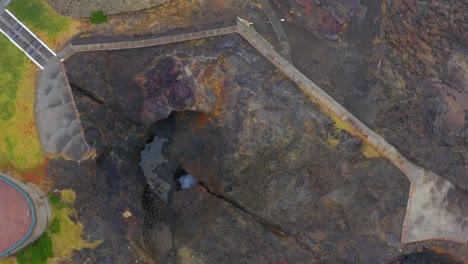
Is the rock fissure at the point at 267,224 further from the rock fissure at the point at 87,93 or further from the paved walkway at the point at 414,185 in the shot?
the rock fissure at the point at 87,93

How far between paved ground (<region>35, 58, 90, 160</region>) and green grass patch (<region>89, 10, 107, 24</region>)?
11.9 feet

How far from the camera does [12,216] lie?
2448cm

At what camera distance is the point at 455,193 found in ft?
91.2

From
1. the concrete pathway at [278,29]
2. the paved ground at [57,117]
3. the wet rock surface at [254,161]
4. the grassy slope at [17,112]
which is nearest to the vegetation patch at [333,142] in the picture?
the wet rock surface at [254,161]

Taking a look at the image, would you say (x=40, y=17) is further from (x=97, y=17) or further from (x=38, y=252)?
(x=38, y=252)

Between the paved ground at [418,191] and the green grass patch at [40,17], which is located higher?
the green grass patch at [40,17]

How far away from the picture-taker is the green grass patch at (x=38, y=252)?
24766 mm

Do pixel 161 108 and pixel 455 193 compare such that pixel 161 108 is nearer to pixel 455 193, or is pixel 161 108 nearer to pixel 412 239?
pixel 412 239

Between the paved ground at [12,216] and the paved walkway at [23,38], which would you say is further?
the paved walkway at [23,38]

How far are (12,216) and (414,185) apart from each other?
27233 millimetres

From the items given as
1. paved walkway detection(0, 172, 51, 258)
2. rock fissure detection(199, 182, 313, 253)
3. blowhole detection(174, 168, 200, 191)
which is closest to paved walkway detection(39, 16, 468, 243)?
rock fissure detection(199, 182, 313, 253)

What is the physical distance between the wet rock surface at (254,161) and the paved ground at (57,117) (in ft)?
4.16

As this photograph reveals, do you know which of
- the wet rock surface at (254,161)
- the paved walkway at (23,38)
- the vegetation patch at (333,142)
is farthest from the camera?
the vegetation patch at (333,142)

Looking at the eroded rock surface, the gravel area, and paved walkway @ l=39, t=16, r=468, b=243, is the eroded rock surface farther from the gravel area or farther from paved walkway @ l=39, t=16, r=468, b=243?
the gravel area
